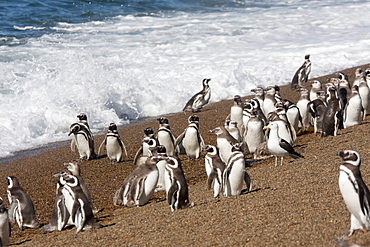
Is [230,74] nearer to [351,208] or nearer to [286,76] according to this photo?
[286,76]

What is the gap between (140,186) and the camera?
7328mm

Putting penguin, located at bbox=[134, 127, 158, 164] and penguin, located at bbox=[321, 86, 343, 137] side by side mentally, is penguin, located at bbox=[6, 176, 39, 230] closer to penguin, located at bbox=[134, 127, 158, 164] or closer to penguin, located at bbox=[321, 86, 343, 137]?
penguin, located at bbox=[134, 127, 158, 164]

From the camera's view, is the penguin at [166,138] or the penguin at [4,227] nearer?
the penguin at [4,227]

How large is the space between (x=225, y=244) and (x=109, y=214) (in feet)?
8.51

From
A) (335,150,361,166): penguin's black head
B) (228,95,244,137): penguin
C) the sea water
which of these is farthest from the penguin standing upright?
(335,150,361,166): penguin's black head

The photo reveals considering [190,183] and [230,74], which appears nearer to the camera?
[190,183]

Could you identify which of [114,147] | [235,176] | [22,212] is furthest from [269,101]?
[22,212]

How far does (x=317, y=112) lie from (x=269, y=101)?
52.0 inches

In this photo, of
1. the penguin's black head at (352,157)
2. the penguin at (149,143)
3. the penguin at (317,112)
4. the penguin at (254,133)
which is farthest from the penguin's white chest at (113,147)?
the penguin's black head at (352,157)

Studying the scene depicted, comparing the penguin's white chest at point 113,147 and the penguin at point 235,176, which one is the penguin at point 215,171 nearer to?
the penguin at point 235,176

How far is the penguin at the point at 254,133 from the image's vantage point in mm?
9539

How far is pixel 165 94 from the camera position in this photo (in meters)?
17.1

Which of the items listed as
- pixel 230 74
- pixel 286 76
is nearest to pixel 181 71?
pixel 230 74

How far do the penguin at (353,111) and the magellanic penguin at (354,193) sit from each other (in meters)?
5.95
